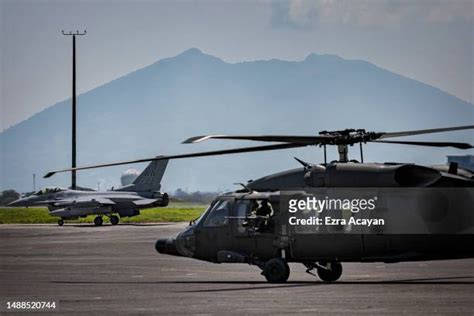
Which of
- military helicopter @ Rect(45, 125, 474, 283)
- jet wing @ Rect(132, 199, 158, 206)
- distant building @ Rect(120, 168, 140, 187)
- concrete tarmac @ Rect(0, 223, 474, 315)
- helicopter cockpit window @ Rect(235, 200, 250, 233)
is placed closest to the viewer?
concrete tarmac @ Rect(0, 223, 474, 315)

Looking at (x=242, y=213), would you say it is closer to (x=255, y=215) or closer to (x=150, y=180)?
(x=255, y=215)

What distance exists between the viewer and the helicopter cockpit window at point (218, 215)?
28625mm

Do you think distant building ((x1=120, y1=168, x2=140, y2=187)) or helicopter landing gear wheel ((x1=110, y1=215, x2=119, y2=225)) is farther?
distant building ((x1=120, y1=168, x2=140, y2=187))

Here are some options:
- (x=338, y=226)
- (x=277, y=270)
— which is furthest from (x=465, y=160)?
(x=277, y=270)

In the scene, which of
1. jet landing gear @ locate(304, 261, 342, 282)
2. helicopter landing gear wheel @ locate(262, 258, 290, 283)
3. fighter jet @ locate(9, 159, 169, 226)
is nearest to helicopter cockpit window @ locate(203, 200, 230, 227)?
helicopter landing gear wheel @ locate(262, 258, 290, 283)

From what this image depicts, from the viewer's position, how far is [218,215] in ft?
94.5

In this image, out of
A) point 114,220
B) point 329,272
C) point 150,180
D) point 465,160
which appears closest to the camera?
point 329,272

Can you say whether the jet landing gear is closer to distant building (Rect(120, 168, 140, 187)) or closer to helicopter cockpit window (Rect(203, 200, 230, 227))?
helicopter cockpit window (Rect(203, 200, 230, 227))

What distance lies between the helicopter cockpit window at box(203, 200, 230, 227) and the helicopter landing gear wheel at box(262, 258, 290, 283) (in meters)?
1.88

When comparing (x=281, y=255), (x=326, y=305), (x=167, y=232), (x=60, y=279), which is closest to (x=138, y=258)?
(x=60, y=279)

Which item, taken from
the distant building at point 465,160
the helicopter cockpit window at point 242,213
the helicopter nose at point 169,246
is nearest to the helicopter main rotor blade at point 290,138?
the helicopter cockpit window at point 242,213

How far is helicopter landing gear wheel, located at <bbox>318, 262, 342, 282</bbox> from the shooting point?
28.1 metres

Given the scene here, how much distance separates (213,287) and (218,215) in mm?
2736

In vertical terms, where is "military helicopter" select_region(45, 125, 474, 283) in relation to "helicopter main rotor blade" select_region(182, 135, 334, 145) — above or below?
below
